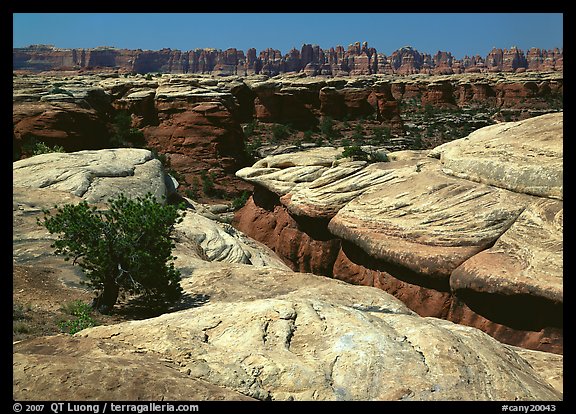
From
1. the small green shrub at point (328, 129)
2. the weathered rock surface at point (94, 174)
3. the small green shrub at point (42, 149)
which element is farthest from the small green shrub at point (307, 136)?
the weathered rock surface at point (94, 174)

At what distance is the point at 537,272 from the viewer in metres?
11.9

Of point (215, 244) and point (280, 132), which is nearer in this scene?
point (215, 244)

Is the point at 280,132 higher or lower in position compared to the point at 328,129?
lower

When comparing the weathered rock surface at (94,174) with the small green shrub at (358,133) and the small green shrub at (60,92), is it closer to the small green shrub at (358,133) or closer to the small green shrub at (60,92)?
the small green shrub at (60,92)

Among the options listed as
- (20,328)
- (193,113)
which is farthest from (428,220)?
(193,113)

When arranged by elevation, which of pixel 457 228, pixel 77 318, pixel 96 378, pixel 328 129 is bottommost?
pixel 77 318

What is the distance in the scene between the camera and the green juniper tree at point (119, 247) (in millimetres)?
9633

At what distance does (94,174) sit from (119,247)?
10.4 m

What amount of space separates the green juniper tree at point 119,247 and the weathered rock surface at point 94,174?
7901mm

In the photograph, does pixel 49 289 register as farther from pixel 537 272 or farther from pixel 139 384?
pixel 537 272

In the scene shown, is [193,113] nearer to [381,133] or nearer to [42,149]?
[42,149]

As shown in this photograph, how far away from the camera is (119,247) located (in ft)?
31.7

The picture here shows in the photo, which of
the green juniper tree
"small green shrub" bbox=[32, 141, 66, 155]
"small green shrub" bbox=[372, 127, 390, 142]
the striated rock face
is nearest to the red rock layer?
the striated rock face
